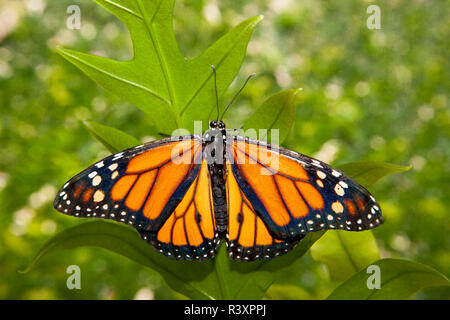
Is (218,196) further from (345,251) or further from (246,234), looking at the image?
(345,251)

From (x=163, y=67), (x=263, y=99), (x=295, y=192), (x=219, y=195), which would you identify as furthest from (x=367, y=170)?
(x=263, y=99)

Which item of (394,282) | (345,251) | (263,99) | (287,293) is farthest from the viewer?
(263,99)

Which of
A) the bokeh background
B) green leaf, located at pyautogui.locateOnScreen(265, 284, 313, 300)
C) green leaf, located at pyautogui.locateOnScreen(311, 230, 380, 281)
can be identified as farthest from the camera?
the bokeh background

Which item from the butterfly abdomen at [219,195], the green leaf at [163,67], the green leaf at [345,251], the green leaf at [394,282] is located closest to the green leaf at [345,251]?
the green leaf at [345,251]

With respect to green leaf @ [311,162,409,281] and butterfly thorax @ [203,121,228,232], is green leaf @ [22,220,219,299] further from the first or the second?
green leaf @ [311,162,409,281]

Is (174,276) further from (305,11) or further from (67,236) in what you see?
(305,11)

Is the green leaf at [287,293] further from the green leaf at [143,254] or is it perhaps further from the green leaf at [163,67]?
the green leaf at [163,67]

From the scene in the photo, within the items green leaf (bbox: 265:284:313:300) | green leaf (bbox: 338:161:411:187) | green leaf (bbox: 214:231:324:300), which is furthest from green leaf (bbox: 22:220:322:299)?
green leaf (bbox: 265:284:313:300)
